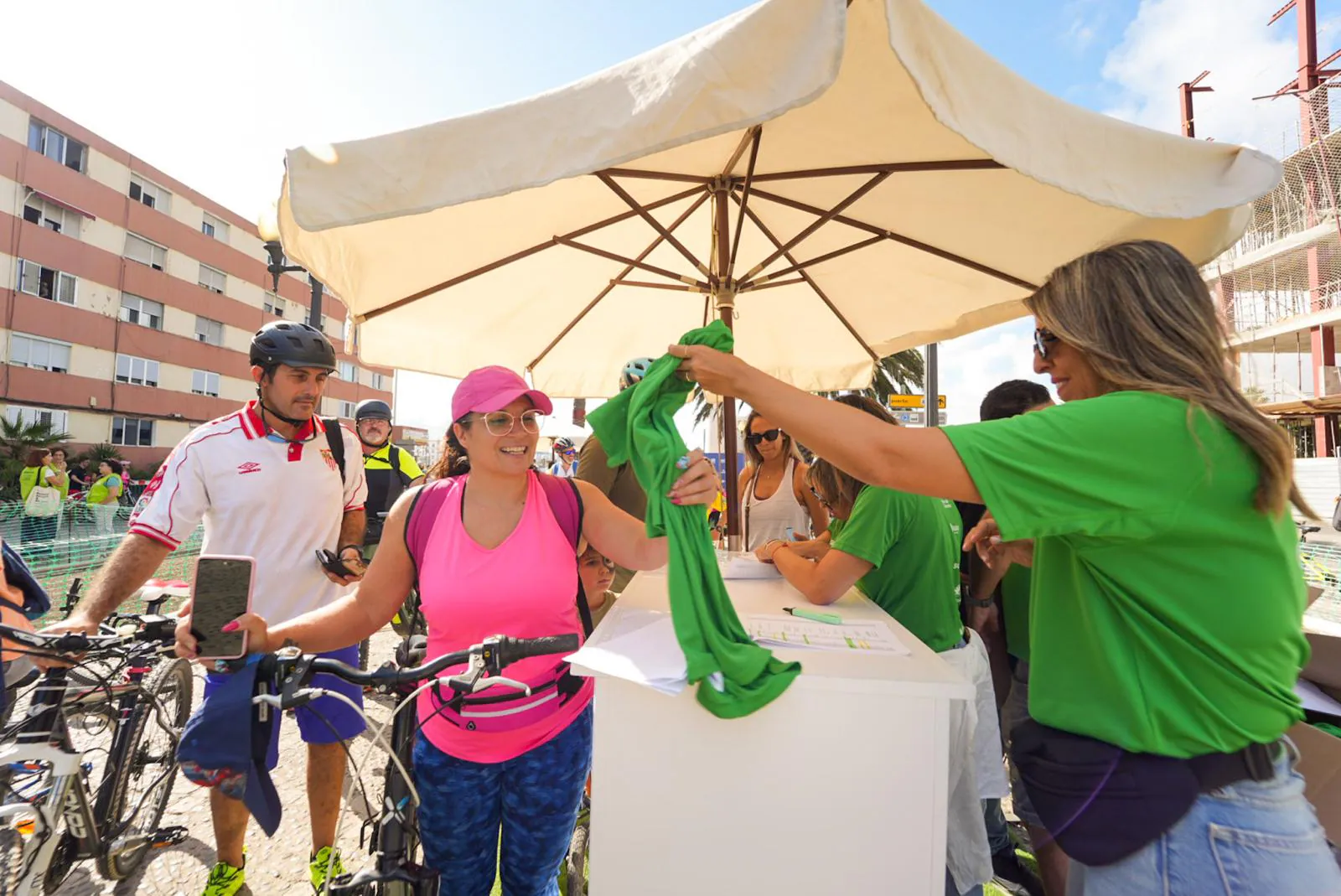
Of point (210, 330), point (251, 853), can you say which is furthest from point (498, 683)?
point (210, 330)

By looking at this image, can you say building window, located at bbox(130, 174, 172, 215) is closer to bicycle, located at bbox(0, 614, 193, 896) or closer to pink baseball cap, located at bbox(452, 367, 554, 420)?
bicycle, located at bbox(0, 614, 193, 896)

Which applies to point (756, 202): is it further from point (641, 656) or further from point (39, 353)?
point (39, 353)

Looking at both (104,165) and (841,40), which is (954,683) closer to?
(841,40)

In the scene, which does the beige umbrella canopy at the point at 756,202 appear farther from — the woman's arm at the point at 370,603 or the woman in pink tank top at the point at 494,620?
the woman's arm at the point at 370,603

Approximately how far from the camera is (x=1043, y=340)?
1.47m

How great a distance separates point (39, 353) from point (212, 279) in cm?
1007

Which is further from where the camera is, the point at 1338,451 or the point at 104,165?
the point at 104,165

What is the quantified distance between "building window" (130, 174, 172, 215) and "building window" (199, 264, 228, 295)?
3261mm

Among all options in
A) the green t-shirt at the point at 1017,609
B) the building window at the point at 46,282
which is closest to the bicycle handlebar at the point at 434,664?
the green t-shirt at the point at 1017,609

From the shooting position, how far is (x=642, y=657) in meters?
1.38

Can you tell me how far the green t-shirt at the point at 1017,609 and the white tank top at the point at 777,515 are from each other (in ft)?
5.43

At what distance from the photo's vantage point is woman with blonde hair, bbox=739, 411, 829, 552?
438 cm

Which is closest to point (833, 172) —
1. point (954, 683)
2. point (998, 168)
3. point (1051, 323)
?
point (998, 168)

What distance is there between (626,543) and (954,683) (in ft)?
3.74
